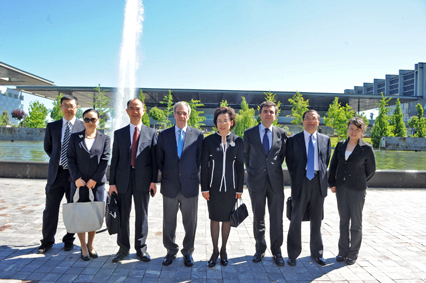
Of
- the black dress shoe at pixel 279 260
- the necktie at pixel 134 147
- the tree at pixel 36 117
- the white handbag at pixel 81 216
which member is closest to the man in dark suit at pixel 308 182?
the black dress shoe at pixel 279 260

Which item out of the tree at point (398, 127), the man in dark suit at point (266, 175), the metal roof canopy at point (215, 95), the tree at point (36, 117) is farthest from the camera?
the metal roof canopy at point (215, 95)

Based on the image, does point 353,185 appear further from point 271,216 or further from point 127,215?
point 127,215

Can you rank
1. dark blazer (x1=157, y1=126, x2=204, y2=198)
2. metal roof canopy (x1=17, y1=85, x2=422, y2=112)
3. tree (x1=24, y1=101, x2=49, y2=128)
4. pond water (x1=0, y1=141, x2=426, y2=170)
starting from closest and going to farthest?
dark blazer (x1=157, y1=126, x2=204, y2=198), pond water (x1=0, y1=141, x2=426, y2=170), tree (x1=24, y1=101, x2=49, y2=128), metal roof canopy (x1=17, y1=85, x2=422, y2=112)

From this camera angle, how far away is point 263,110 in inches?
148

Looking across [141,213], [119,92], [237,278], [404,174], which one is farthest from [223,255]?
[119,92]

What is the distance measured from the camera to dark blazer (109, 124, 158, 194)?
12.0ft

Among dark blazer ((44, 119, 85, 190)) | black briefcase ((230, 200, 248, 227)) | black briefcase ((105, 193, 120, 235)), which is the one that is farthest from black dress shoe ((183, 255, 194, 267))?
dark blazer ((44, 119, 85, 190))

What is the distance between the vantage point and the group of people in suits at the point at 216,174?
3.58 metres

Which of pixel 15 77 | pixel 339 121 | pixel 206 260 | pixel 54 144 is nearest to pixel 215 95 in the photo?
pixel 339 121

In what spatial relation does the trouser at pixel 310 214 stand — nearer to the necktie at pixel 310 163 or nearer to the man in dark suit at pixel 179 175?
the necktie at pixel 310 163

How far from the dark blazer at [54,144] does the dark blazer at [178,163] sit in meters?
1.42

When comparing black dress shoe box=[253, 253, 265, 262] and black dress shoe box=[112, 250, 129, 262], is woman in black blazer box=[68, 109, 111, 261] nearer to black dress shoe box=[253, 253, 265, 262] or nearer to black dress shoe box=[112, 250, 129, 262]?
black dress shoe box=[112, 250, 129, 262]

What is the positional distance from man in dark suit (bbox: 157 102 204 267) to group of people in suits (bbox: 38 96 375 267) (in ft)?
0.04

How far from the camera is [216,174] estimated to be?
353 centimetres
